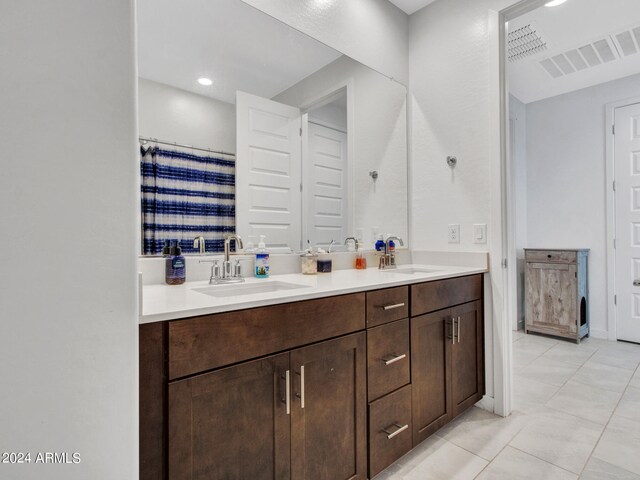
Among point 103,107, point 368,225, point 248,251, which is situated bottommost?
point 248,251

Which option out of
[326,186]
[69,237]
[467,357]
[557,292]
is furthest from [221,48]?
[557,292]

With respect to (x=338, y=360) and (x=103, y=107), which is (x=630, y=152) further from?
(x=103, y=107)

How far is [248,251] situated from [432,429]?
3.98ft

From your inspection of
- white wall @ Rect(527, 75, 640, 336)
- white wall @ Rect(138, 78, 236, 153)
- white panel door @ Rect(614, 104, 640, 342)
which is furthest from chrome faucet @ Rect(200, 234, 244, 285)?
white panel door @ Rect(614, 104, 640, 342)

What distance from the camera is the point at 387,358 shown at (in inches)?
52.5

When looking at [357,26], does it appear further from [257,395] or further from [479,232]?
[257,395]

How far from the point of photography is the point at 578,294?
3.06 meters

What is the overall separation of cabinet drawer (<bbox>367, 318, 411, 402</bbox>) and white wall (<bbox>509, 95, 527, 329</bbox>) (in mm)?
2689

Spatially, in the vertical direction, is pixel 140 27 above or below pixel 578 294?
above

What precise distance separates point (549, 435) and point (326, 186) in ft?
5.74

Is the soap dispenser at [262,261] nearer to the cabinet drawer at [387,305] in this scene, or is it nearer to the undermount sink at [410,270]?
the cabinet drawer at [387,305]

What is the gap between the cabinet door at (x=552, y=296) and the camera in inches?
121

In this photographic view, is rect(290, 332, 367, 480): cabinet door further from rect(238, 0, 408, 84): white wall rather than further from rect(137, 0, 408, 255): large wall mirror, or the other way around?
rect(238, 0, 408, 84): white wall

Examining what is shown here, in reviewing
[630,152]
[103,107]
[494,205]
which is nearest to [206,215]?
[103,107]
